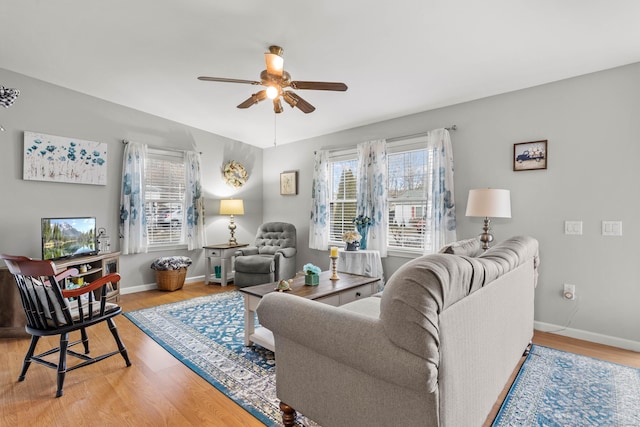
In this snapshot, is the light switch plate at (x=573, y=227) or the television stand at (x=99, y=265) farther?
the television stand at (x=99, y=265)

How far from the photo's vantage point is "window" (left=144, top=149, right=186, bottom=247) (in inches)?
196

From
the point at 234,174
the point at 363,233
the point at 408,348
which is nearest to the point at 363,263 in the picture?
the point at 363,233

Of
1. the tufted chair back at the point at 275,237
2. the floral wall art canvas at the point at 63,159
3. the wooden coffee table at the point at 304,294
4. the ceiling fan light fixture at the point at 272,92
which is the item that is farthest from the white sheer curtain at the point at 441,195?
the floral wall art canvas at the point at 63,159

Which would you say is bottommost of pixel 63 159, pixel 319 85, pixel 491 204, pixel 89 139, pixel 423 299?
pixel 423 299

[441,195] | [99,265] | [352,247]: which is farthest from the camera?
[352,247]

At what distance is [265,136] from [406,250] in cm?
318

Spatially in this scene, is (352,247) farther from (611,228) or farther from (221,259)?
(611,228)

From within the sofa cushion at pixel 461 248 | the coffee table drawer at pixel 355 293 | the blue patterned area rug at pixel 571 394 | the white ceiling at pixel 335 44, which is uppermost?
the white ceiling at pixel 335 44

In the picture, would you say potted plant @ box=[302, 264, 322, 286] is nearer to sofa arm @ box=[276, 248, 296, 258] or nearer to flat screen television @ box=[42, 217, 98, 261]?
sofa arm @ box=[276, 248, 296, 258]

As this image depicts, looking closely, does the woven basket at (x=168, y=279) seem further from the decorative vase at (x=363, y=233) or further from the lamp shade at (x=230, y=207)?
the decorative vase at (x=363, y=233)

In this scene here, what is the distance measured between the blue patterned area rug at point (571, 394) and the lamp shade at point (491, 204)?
1.26 m

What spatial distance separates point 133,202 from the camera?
4.63 meters

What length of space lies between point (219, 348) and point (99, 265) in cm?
235

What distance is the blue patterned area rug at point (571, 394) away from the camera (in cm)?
188
